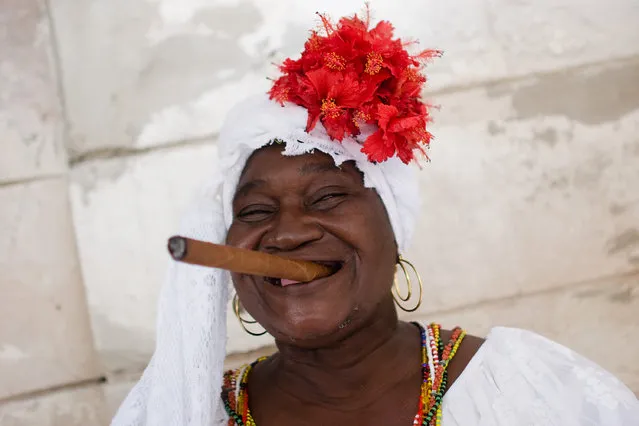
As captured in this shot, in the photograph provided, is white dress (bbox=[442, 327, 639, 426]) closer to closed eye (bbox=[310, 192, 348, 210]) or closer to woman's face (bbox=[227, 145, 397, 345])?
woman's face (bbox=[227, 145, 397, 345])

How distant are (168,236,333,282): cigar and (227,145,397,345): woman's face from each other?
0.21ft

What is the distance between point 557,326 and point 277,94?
5.57ft

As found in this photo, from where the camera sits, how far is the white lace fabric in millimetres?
1897

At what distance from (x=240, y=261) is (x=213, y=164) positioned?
4.81 ft

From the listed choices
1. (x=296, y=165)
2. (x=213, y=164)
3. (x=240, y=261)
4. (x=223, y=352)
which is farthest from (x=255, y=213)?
(x=213, y=164)

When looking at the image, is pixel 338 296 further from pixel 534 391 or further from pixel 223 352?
pixel 534 391

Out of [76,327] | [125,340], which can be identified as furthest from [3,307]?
[125,340]

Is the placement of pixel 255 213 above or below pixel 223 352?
above

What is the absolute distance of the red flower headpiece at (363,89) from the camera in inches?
74.2

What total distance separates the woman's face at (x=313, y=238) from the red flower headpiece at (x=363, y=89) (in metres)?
0.14

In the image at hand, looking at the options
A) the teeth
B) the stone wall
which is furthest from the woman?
the stone wall

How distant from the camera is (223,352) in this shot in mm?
2096

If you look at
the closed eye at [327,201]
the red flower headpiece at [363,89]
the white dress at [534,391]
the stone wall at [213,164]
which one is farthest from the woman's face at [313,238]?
the stone wall at [213,164]

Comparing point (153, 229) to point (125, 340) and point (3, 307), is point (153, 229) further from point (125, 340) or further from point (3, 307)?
point (3, 307)
